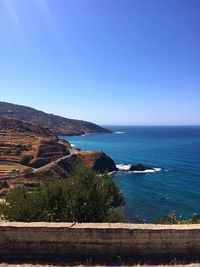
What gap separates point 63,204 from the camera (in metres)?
20.1

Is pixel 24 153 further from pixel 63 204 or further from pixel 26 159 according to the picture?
pixel 63 204

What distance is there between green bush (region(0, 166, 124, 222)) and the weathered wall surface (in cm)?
410

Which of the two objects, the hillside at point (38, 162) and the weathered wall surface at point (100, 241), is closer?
the weathered wall surface at point (100, 241)

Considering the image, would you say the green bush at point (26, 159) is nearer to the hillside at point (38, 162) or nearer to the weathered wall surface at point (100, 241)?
the hillside at point (38, 162)

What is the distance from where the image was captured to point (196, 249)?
13508 mm

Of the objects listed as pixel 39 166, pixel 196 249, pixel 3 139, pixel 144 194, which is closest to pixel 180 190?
pixel 144 194

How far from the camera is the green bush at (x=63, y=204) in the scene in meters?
18.6

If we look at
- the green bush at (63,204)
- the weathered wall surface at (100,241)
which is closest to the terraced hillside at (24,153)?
the green bush at (63,204)

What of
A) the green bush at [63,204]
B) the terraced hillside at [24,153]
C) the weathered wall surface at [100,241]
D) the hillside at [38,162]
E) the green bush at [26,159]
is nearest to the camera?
the weathered wall surface at [100,241]

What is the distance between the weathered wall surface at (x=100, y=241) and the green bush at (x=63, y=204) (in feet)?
13.4

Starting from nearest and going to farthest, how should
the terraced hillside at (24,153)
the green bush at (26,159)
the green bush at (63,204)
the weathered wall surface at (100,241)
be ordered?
the weathered wall surface at (100,241), the green bush at (63,204), the terraced hillside at (24,153), the green bush at (26,159)

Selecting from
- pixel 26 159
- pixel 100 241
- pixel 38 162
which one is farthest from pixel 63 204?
pixel 26 159

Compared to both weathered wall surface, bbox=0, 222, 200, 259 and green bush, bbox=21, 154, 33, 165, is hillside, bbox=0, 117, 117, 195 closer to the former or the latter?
green bush, bbox=21, 154, 33, 165

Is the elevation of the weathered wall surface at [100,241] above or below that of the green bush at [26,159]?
above
